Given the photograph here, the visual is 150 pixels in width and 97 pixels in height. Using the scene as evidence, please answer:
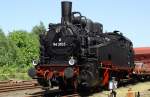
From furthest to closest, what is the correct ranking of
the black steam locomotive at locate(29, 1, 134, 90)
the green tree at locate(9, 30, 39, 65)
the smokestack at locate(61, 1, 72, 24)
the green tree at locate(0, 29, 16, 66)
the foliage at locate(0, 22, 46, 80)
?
the green tree at locate(9, 30, 39, 65) < the green tree at locate(0, 29, 16, 66) < the foliage at locate(0, 22, 46, 80) < the smokestack at locate(61, 1, 72, 24) < the black steam locomotive at locate(29, 1, 134, 90)

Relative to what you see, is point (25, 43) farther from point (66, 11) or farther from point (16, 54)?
point (66, 11)

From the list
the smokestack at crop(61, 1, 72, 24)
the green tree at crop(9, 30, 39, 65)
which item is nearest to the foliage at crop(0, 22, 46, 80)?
the green tree at crop(9, 30, 39, 65)

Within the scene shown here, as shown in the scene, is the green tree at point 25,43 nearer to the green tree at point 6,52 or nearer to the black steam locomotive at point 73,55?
the green tree at point 6,52

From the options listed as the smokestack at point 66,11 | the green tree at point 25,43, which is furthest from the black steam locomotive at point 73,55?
the green tree at point 25,43

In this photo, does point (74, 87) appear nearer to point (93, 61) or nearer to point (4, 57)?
point (93, 61)

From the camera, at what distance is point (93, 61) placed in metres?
17.8

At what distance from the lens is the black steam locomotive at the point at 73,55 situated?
56.7 ft

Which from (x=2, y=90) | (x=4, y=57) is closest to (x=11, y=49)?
(x=4, y=57)

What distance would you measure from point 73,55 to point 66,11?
6.76ft

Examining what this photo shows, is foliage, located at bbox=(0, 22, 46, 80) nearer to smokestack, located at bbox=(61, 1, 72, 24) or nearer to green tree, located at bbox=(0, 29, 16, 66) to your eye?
green tree, located at bbox=(0, 29, 16, 66)

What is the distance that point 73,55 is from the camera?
1770 centimetres

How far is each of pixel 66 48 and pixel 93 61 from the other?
1.30 metres

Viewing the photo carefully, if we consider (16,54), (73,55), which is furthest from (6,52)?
(73,55)

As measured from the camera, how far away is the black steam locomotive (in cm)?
1728
